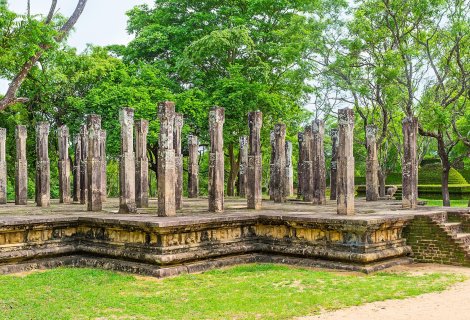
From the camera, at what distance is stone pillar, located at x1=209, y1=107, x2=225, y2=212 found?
43.2ft

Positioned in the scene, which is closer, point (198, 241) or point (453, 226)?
point (198, 241)

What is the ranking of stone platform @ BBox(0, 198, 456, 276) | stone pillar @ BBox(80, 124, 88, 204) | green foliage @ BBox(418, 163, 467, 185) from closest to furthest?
stone platform @ BBox(0, 198, 456, 276) < stone pillar @ BBox(80, 124, 88, 204) < green foliage @ BBox(418, 163, 467, 185)

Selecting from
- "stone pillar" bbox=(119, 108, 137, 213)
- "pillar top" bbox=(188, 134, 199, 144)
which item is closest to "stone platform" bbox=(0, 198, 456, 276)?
"stone pillar" bbox=(119, 108, 137, 213)

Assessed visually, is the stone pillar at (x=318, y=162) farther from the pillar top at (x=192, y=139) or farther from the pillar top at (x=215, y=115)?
the pillar top at (x=192, y=139)

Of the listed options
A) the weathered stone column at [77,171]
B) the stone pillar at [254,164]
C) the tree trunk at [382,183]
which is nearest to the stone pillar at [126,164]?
the stone pillar at [254,164]

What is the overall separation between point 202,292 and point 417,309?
10.7ft

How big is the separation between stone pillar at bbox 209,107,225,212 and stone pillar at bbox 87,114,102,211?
2941mm

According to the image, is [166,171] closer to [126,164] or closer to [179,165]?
[126,164]

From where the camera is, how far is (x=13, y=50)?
1362 cm

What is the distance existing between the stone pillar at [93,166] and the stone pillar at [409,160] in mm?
7657

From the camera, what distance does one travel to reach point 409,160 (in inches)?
552

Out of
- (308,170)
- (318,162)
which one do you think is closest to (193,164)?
(308,170)

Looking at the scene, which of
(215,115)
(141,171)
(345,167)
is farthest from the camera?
(141,171)

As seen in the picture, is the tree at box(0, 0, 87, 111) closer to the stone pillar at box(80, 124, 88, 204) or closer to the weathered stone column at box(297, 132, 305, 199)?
the stone pillar at box(80, 124, 88, 204)
